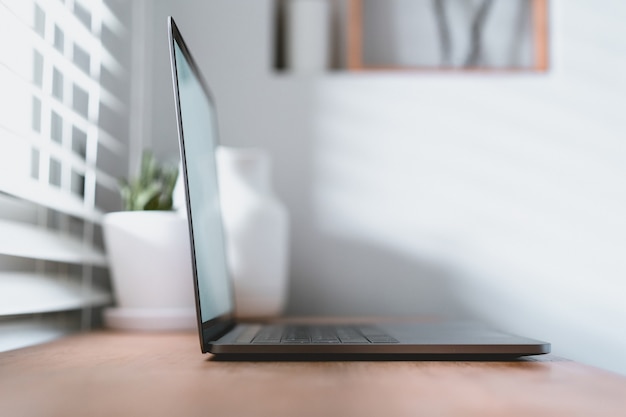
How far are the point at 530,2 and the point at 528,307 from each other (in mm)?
661

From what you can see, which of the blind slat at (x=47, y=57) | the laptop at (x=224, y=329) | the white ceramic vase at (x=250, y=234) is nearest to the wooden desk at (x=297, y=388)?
the laptop at (x=224, y=329)

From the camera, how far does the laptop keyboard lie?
2.32ft

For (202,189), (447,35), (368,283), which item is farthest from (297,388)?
(447,35)

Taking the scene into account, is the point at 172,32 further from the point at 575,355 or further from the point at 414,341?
the point at 575,355

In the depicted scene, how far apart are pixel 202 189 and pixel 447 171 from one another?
707mm

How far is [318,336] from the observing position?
0.78m

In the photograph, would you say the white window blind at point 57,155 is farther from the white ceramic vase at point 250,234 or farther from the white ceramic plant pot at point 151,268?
the white ceramic vase at point 250,234

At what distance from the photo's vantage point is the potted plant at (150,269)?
1060mm

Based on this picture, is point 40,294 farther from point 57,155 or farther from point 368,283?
point 368,283

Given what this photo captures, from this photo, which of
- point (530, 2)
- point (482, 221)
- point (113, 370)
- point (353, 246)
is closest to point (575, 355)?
point (482, 221)

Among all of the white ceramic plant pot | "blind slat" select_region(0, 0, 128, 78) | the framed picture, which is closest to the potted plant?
the white ceramic plant pot

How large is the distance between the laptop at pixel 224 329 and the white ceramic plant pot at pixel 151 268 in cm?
7

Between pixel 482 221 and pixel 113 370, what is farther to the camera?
pixel 482 221

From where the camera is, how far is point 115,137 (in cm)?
130
